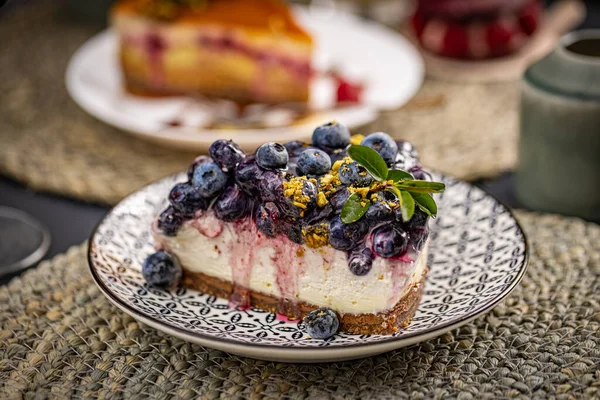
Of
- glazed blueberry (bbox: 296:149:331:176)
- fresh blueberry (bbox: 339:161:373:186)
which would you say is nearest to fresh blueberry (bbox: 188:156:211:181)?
glazed blueberry (bbox: 296:149:331:176)

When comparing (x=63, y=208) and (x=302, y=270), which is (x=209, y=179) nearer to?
(x=302, y=270)

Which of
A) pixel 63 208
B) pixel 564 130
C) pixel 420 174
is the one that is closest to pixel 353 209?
pixel 420 174

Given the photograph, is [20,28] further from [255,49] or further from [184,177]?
[184,177]

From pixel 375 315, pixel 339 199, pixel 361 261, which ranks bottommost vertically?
pixel 375 315

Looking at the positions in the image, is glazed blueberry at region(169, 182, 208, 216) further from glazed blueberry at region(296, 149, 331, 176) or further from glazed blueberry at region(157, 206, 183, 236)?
glazed blueberry at region(296, 149, 331, 176)

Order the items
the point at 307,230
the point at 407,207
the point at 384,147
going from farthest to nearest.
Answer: the point at 384,147, the point at 307,230, the point at 407,207

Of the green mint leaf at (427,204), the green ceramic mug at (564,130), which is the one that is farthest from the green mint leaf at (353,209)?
the green ceramic mug at (564,130)

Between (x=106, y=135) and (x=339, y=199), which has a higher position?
(x=339, y=199)
